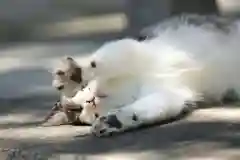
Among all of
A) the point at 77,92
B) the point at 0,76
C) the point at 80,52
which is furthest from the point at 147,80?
the point at 0,76

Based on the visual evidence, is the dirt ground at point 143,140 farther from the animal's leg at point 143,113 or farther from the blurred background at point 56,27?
the blurred background at point 56,27

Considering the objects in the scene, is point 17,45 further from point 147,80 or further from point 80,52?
point 147,80

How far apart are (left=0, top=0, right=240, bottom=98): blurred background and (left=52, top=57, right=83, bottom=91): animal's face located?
28.6 inches

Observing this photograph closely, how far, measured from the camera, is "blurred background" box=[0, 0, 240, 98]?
293 centimetres

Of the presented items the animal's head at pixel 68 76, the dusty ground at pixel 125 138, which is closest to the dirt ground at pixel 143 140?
the dusty ground at pixel 125 138

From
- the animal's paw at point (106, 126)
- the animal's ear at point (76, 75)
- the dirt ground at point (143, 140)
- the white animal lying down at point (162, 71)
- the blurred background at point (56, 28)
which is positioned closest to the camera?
the dirt ground at point (143, 140)

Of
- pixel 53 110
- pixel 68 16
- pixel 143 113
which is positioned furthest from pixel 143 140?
pixel 68 16

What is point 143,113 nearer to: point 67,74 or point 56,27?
point 67,74

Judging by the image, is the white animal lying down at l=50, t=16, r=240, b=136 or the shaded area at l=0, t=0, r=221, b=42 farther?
the shaded area at l=0, t=0, r=221, b=42

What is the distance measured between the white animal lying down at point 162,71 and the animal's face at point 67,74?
0.04 ft

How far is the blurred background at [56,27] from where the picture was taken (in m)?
2.93

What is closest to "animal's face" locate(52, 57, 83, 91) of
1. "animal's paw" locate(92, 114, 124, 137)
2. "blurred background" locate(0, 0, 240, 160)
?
"animal's paw" locate(92, 114, 124, 137)

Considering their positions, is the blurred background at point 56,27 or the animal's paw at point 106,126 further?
the blurred background at point 56,27

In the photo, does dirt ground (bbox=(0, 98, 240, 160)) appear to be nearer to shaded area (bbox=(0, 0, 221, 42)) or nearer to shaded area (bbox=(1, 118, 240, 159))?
shaded area (bbox=(1, 118, 240, 159))
